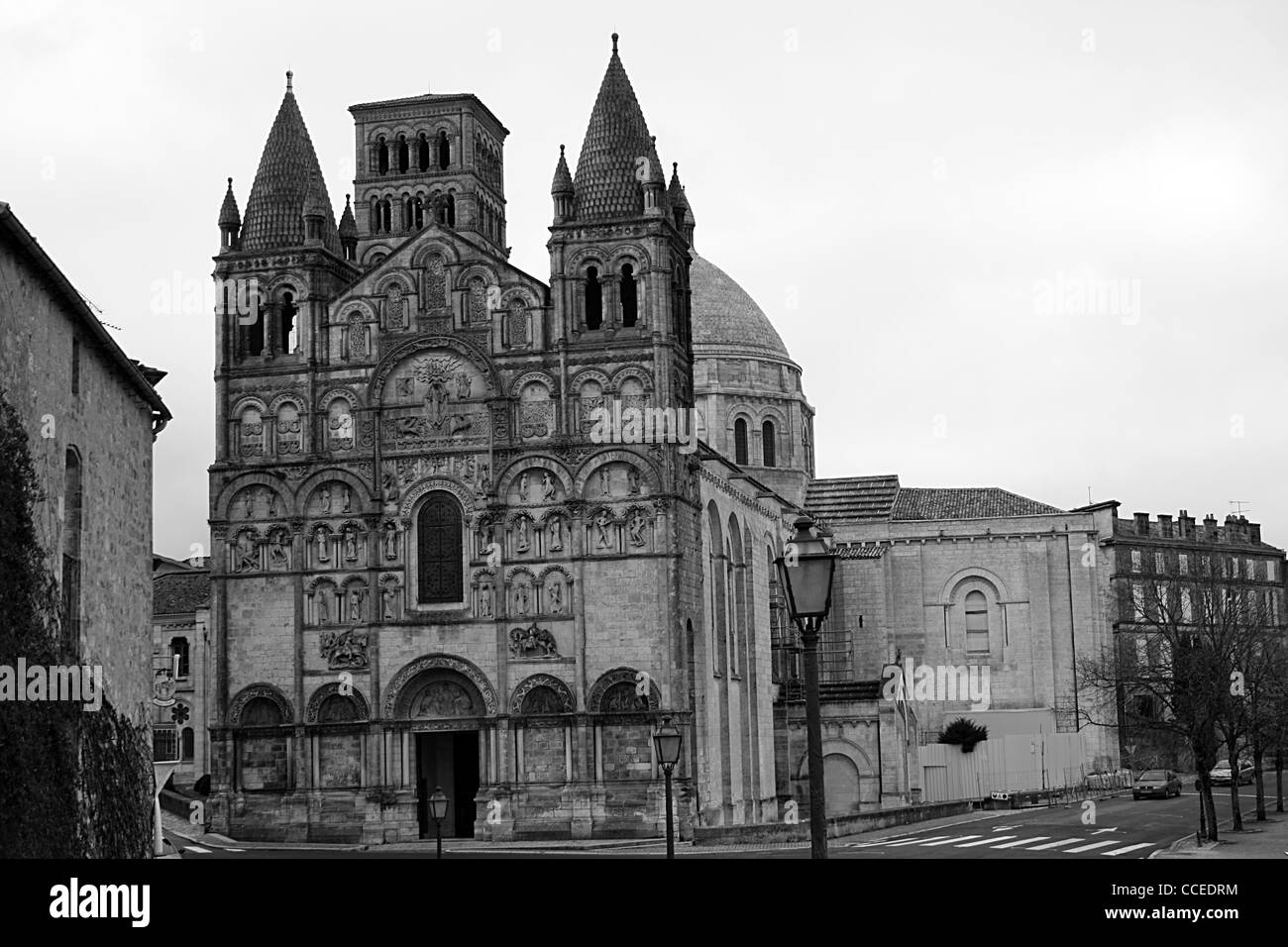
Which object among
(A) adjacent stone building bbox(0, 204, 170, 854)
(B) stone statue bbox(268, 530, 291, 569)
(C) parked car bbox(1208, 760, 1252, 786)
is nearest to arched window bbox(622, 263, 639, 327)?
(B) stone statue bbox(268, 530, 291, 569)

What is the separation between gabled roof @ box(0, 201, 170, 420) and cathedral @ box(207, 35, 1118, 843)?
72.2ft

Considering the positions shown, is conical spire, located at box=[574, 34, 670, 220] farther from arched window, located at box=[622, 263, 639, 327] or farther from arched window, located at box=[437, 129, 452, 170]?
arched window, located at box=[437, 129, 452, 170]

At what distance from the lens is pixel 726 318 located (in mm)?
90625

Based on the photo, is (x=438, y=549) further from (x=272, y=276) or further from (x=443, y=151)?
(x=443, y=151)

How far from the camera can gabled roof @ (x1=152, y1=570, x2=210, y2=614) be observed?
84625 millimetres

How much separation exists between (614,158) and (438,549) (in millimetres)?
12954

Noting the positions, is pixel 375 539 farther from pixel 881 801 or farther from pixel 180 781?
pixel 180 781

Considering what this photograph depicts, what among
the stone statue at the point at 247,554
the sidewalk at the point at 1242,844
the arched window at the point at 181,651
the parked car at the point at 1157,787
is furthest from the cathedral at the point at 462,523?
the arched window at the point at 181,651

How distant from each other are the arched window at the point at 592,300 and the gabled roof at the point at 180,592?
111 feet

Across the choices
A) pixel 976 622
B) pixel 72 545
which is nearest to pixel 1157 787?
pixel 976 622

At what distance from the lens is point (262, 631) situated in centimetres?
5716

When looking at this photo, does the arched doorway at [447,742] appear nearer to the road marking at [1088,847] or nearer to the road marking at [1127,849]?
the road marking at [1088,847]
